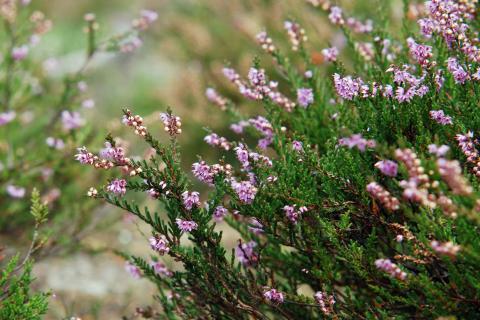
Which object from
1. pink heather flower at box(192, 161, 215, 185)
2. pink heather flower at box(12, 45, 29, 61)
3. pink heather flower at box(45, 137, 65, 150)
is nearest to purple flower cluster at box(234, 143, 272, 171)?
pink heather flower at box(192, 161, 215, 185)

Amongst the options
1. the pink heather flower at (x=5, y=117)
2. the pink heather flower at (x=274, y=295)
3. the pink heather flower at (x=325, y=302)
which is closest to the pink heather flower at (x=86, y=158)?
the pink heather flower at (x=274, y=295)

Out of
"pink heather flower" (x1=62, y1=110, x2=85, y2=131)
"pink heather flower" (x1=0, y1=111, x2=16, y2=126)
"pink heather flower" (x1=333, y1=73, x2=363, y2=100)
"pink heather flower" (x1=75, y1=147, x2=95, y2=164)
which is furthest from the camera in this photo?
"pink heather flower" (x1=0, y1=111, x2=16, y2=126)

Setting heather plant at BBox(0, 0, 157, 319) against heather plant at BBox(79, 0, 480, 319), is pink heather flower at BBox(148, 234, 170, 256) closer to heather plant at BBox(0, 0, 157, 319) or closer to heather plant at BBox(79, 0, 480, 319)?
heather plant at BBox(79, 0, 480, 319)

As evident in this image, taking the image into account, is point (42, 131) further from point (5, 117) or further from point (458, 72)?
point (458, 72)

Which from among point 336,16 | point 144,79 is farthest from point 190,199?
point 144,79

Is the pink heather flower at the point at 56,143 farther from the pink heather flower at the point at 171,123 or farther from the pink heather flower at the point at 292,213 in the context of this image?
the pink heather flower at the point at 292,213

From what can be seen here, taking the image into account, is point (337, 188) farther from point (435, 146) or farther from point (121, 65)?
point (121, 65)

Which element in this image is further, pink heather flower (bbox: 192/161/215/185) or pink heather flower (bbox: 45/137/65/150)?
pink heather flower (bbox: 45/137/65/150)

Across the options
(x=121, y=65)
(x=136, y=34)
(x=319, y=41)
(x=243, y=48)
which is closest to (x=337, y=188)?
(x=136, y=34)
